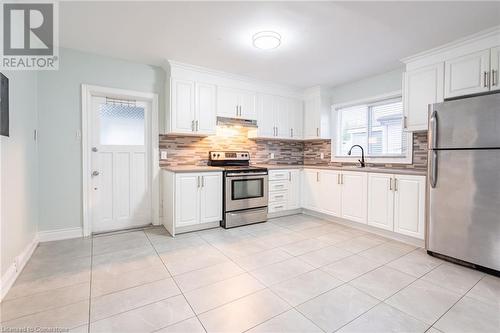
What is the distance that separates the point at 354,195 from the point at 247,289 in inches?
92.1

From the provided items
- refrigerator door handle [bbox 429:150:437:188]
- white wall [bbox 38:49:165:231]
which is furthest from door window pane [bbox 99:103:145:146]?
refrigerator door handle [bbox 429:150:437:188]

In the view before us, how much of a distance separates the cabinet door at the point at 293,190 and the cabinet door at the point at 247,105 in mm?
1223

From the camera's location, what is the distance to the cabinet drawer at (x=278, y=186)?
4.07m

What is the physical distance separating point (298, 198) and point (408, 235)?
72.1 inches

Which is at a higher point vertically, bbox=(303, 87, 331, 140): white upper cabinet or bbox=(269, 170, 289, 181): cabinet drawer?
bbox=(303, 87, 331, 140): white upper cabinet

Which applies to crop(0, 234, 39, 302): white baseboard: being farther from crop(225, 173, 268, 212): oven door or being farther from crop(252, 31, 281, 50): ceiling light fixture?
crop(252, 31, 281, 50): ceiling light fixture

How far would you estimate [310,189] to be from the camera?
4285 millimetres

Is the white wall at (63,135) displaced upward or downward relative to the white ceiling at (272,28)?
downward

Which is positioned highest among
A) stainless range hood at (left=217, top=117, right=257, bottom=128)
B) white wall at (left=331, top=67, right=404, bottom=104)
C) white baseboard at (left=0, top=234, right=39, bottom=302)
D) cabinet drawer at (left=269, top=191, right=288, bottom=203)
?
white wall at (left=331, top=67, right=404, bottom=104)

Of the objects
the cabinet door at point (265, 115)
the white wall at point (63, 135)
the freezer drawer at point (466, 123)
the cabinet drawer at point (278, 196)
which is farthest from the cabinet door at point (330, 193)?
the white wall at point (63, 135)

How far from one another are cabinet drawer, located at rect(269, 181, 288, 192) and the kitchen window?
115 centimetres

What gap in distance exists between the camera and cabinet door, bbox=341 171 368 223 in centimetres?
343

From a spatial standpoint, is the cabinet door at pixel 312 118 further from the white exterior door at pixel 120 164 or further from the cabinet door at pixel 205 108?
the white exterior door at pixel 120 164

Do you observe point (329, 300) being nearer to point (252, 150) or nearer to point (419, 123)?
point (419, 123)
